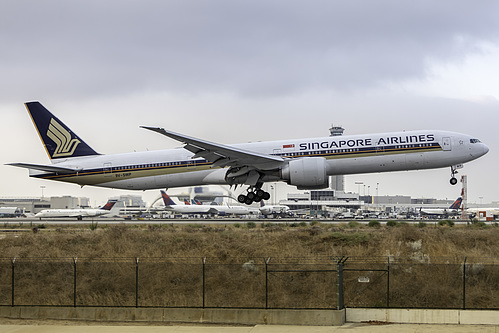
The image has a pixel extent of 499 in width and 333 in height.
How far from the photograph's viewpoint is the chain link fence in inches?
944

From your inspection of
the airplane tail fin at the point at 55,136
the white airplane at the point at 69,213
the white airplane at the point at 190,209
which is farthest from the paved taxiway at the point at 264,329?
the white airplane at the point at 190,209

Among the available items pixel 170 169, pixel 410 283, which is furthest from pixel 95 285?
pixel 170 169

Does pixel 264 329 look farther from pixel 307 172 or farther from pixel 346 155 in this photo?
pixel 346 155

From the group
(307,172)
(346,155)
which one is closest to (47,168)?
(307,172)

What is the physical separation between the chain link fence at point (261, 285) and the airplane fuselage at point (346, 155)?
12.8 metres

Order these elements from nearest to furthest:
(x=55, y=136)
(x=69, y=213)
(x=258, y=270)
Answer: (x=258, y=270) < (x=55, y=136) < (x=69, y=213)

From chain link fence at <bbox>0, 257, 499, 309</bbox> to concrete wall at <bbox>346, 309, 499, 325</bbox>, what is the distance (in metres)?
2.06

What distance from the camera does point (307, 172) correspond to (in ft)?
129

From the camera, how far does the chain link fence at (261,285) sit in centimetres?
2398

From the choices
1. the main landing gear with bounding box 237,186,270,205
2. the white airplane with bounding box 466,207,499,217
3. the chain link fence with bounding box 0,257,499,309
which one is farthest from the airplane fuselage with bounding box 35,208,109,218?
the chain link fence with bounding box 0,257,499,309

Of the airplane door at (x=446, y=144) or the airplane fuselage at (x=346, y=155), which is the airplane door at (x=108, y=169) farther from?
the airplane door at (x=446, y=144)

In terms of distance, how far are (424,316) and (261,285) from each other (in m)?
7.52

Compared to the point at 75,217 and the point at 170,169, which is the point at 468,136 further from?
the point at 75,217

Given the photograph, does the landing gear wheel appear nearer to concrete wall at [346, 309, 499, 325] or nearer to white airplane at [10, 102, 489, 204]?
white airplane at [10, 102, 489, 204]
